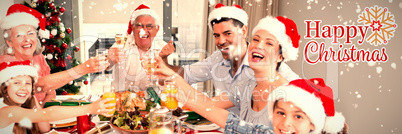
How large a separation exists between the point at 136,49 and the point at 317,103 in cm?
173

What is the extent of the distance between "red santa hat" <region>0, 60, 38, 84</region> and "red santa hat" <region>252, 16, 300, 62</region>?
154 centimetres

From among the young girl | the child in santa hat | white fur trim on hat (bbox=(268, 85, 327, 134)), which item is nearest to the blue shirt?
the child in santa hat

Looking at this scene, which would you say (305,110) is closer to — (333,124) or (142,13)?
(333,124)

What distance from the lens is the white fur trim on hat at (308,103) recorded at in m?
1.40

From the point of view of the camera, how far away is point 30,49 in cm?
184

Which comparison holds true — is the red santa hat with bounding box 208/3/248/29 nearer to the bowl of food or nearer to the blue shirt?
the blue shirt

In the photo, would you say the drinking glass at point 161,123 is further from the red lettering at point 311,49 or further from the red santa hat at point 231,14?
the red lettering at point 311,49

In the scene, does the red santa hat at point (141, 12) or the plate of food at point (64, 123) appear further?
the red santa hat at point (141, 12)

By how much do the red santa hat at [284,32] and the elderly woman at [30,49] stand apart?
4.20 feet

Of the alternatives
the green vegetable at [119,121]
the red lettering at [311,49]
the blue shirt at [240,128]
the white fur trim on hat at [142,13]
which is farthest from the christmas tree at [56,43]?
the red lettering at [311,49]

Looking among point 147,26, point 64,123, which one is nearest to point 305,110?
point 64,123

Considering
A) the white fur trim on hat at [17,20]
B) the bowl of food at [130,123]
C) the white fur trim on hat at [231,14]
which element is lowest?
the bowl of food at [130,123]

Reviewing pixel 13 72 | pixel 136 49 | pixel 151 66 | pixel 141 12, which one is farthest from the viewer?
pixel 136 49

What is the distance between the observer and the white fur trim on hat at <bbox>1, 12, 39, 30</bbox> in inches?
70.3
